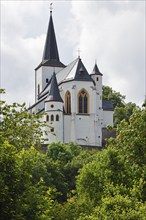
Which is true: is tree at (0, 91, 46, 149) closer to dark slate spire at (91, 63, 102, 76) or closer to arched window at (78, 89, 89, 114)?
arched window at (78, 89, 89, 114)

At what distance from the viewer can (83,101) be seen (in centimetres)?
9331

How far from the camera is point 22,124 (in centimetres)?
2189

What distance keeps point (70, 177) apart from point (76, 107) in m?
28.3

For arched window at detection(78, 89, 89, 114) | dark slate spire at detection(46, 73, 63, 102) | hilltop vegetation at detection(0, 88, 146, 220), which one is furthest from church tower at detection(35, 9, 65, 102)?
hilltop vegetation at detection(0, 88, 146, 220)

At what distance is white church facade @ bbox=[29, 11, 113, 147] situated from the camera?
90.2m

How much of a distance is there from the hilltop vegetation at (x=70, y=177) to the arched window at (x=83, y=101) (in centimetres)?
2147

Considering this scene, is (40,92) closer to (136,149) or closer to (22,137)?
(136,149)

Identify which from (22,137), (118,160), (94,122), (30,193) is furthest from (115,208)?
(94,122)

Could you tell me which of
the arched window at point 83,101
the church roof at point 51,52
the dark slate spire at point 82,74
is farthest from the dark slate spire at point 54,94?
the church roof at point 51,52

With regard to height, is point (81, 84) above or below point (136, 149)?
above

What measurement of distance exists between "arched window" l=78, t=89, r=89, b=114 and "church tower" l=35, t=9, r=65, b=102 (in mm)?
13841

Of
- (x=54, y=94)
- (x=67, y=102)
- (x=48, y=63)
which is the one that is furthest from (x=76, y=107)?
(x=48, y=63)

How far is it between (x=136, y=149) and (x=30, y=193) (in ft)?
60.6

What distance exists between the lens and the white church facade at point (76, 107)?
296 ft
